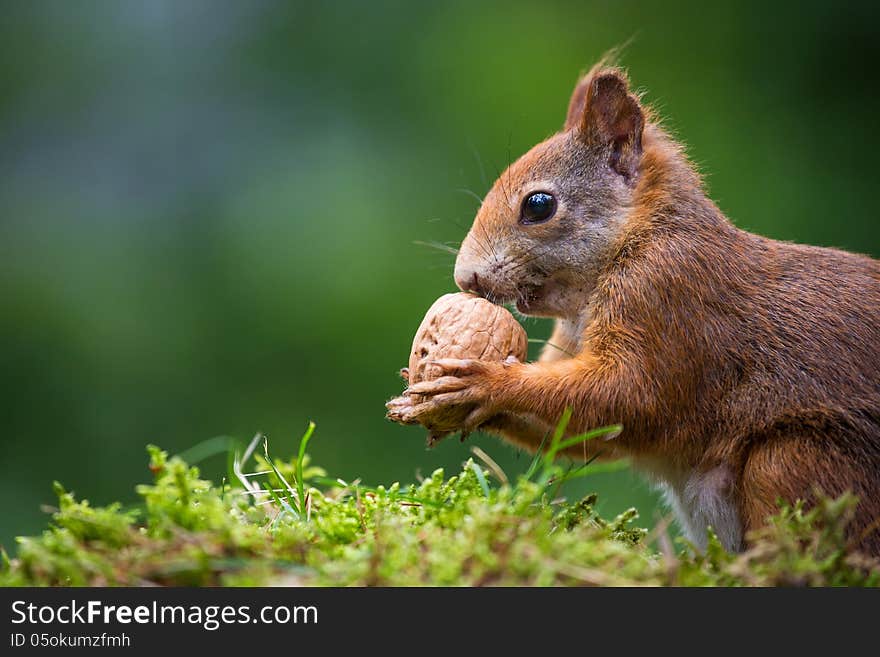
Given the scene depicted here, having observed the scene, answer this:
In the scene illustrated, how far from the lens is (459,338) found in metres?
2.53

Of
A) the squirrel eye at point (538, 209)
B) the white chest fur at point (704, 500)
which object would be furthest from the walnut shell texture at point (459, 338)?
the white chest fur at point (704, 500)

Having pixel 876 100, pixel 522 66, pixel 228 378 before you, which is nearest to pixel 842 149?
pixel 876 100

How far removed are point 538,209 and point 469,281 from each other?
0.31 meters

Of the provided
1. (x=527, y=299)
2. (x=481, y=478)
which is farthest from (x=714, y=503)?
(x=527, y=299)

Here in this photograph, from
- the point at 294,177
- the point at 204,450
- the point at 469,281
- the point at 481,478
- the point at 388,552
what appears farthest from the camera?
the point at 294,177

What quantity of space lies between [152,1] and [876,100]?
14.3ft

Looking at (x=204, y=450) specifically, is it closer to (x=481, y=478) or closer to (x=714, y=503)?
(x=481, y=478)

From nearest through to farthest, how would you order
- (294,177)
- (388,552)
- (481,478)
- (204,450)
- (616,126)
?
(388,552) < (481,478) < (204,450) < (616,126) < (294,177)

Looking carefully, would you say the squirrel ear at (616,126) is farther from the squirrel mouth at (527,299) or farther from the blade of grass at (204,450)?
the blade of grass at (204,450)

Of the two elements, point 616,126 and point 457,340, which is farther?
point 616,126

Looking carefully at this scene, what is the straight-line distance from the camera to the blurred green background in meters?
4.94

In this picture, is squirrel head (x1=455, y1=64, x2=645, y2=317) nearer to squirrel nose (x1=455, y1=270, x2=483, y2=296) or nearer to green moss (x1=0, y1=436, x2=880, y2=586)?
squirrel nose (x1=455, y1=270, x2=483, y2=296)

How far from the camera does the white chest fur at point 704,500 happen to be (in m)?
2.50

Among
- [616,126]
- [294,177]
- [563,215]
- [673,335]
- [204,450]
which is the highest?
[294,177]
